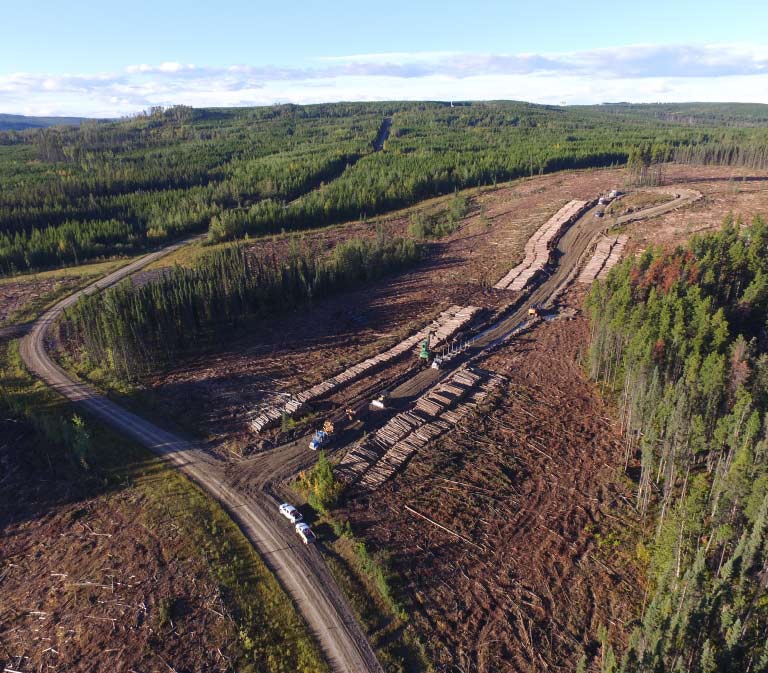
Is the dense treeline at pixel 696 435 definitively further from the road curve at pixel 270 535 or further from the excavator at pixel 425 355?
the excavator at pixel 425 355

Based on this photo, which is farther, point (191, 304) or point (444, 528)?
point (191, 304)

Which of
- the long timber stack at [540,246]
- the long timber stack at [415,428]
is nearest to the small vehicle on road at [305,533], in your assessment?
the long timber stack at [415,428]

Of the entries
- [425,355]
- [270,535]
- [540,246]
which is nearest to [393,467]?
[270,535]

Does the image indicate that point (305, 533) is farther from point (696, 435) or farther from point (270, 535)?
point (696, 435)

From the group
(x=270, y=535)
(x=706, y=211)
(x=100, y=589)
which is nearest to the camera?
(x=100, y=589)

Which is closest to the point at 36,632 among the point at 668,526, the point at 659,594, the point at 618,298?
the point at 659,594

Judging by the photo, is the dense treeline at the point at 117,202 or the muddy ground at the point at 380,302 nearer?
the muddy ground at the point at 380,302

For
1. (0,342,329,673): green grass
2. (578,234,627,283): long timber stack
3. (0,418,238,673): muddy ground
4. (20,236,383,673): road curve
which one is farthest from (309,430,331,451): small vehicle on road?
(578,234,627,283): long timber stack
